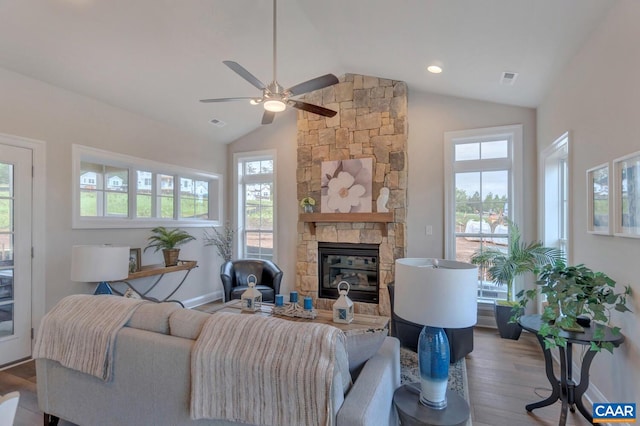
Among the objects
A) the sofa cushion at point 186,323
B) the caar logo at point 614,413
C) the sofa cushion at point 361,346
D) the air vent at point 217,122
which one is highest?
the air vent at point 217,122

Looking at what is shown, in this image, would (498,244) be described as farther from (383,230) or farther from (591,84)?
(591,84)

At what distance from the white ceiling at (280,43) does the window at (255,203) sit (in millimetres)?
1571

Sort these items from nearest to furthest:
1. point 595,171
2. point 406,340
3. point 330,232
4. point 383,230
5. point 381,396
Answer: point 381,396 < point 595,171 < point 406,340 < point 383,230 < point 330,232

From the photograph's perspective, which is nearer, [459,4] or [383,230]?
[459,4]

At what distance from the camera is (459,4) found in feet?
8.39

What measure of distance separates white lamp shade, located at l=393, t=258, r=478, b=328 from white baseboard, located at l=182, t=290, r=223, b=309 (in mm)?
4360

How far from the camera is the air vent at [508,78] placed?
3.46 meters

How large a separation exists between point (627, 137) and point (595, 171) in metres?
0.51

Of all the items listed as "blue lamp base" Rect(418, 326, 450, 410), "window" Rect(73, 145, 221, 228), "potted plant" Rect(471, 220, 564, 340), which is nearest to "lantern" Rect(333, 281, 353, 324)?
"blue lamp base" Rect(418, 326, 450, 410)

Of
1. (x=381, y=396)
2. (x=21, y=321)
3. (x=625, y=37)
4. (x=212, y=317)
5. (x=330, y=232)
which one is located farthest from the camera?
(x=330, y=232)

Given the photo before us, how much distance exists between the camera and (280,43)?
3.77 metres

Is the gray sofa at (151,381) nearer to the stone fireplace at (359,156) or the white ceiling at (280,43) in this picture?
the white ceiling at (280,43)

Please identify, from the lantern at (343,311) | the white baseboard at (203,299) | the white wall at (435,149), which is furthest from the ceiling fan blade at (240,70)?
the white baseboard at (203,299)

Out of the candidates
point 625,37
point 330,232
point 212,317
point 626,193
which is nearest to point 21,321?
point 212,317
